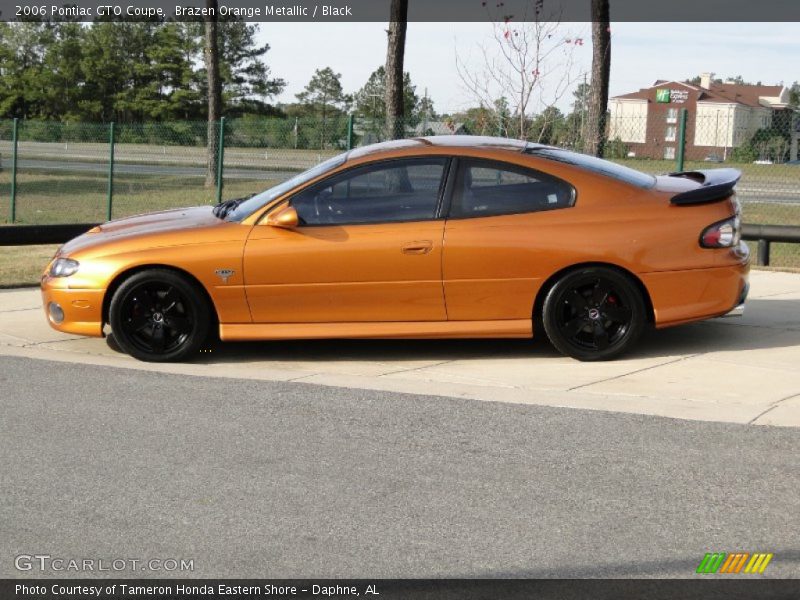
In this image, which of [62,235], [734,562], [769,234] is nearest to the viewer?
[734,562]

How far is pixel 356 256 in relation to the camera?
309 inches

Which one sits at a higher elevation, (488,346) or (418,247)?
(418,247)

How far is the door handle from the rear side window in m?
0.29

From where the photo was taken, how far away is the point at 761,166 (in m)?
16.1

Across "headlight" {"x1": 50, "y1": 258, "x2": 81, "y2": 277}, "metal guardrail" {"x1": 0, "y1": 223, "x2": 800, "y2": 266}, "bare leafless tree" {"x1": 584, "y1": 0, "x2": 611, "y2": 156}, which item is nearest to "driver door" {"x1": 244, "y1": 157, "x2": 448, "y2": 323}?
"headlight" {"x1": 50, "y1": 258, "x2": 81, "y2": 277}

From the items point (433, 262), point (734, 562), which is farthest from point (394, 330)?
point (734, 562)

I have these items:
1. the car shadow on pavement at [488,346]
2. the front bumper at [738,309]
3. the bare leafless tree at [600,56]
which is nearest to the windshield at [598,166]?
the front bumper at [738,309]

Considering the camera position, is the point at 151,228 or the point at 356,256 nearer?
the point at 356,256

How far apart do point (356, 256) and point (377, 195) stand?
0.49 m

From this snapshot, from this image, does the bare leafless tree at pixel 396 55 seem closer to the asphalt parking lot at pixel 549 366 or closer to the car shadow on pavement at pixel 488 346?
the asphalt parking lot at pixel 549 366

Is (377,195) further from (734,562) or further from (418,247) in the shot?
(734,562)

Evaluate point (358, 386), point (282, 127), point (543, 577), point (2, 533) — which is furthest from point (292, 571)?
point (282, 127)

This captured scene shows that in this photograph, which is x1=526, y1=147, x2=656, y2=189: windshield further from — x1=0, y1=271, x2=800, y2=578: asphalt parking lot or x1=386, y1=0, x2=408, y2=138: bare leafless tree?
x1=386, y1=0, x2=408, y2=138: bare leafless tree

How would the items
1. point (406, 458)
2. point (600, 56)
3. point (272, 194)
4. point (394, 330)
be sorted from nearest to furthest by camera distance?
point (406, 458), point (394, 330), point (272, 194), point (600, 56)
